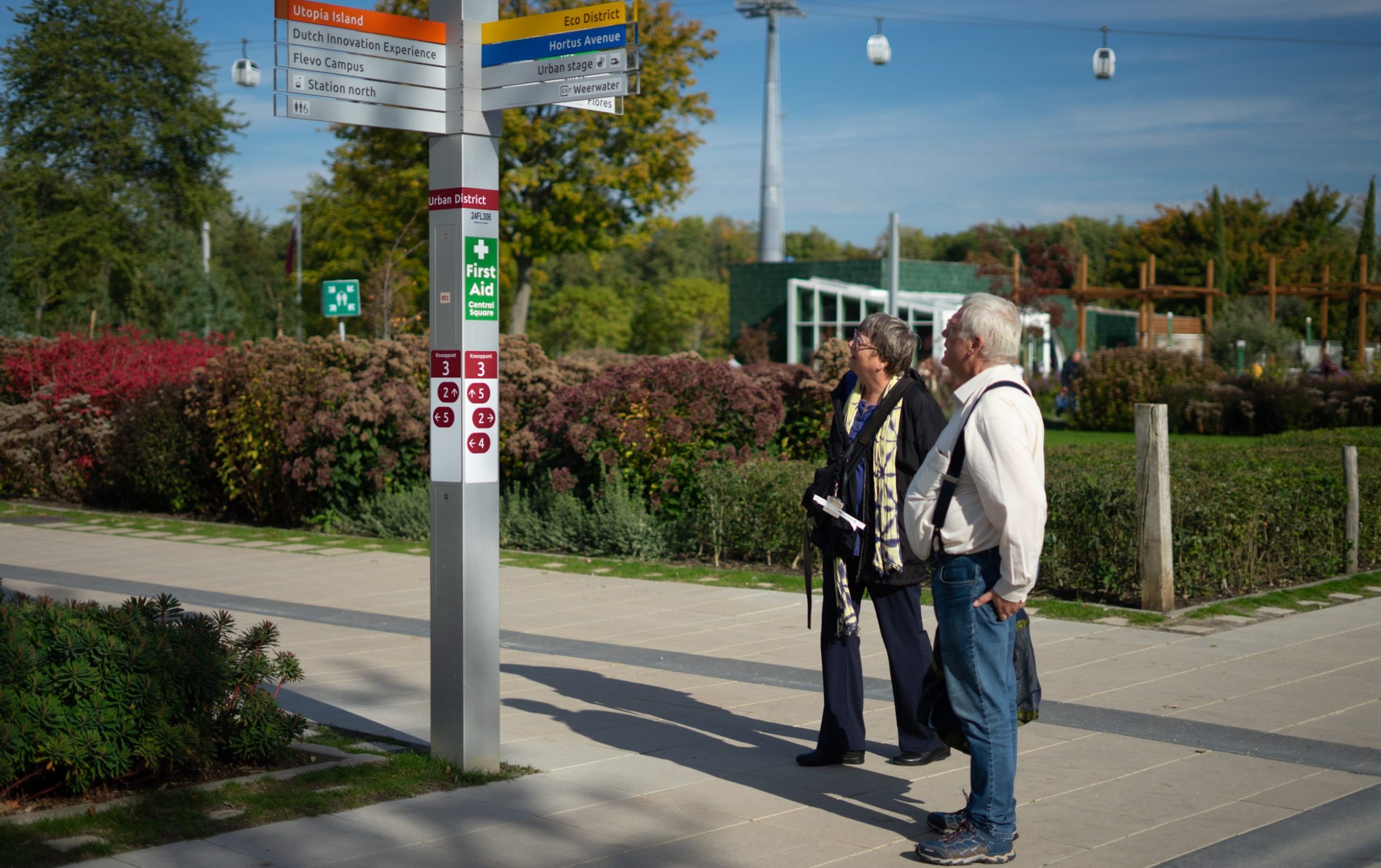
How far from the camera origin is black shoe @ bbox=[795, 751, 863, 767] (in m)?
5.59

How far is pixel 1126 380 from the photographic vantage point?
28406mm

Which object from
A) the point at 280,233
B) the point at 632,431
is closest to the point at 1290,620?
the point at 632,431

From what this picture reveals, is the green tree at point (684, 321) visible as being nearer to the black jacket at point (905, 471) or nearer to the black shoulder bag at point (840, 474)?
the black shoulder bag at point (840, 474)

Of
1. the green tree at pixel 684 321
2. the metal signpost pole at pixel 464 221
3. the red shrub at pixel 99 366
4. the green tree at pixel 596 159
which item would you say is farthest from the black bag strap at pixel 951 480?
the green tree at pixel 684 321

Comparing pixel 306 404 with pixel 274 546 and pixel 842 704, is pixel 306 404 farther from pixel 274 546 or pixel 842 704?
pixel 842 704

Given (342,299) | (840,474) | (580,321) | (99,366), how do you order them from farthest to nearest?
(580,321) → (99,366) → (342,299) → (840,474)

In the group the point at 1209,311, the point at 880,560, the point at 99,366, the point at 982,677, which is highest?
the point at 1209,311

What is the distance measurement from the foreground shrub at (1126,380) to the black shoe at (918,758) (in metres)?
23.8

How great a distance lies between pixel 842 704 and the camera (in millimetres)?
5562

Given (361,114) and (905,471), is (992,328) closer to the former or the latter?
(905,471)

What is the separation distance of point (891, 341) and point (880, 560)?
0.92 m

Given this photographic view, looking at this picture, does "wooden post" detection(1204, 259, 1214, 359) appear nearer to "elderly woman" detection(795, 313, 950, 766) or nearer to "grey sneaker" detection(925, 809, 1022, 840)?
"elderly woman" detection(795, 313, 950, 766)

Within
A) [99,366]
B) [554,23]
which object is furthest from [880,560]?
[99,366]

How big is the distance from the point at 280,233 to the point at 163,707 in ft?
214
